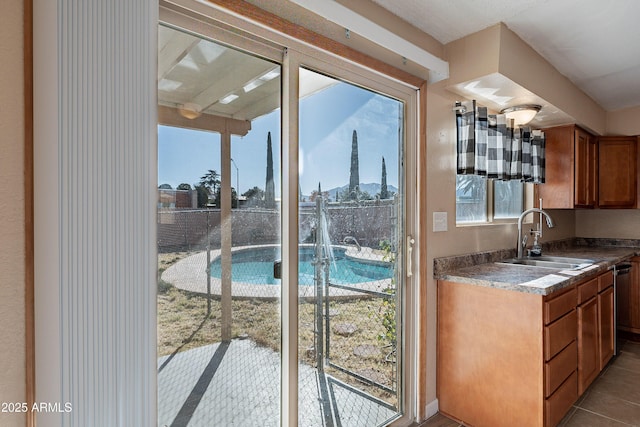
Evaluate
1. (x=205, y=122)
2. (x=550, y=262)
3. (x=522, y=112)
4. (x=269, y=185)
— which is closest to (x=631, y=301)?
(x=550, y=262)

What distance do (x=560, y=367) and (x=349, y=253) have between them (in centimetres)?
139

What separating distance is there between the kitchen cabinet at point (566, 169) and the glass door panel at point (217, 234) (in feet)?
9.90

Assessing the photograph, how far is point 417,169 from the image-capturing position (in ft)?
7.09

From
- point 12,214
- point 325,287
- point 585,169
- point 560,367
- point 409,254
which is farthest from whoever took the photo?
point 585,169

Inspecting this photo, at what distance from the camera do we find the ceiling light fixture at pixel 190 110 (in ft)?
4.17

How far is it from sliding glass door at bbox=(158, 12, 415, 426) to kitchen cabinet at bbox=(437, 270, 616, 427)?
0.99ft

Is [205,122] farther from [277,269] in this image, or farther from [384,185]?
[384,185]

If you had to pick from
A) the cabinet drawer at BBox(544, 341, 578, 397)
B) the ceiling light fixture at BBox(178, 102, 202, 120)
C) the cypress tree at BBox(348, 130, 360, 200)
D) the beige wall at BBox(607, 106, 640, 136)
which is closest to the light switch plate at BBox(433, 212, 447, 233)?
Answer: the cypress tree at BBox(348, 130, 360, 200)

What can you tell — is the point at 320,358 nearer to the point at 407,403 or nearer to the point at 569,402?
the point at 407,403

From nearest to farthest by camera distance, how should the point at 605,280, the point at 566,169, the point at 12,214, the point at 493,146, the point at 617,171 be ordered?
the point at 12,214
the point at 493,146
the point at 605,280
the point at 566,169
the point at 617,171

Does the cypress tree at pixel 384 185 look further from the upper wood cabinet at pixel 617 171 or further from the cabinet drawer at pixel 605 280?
the upper wood cabinet at pixel 617 171

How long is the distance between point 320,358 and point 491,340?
1.03 m

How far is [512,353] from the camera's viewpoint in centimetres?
192

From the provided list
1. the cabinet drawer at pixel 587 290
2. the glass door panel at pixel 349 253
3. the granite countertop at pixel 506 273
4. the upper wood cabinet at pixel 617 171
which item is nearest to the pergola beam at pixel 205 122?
the glass door panel at pixel 349 253
